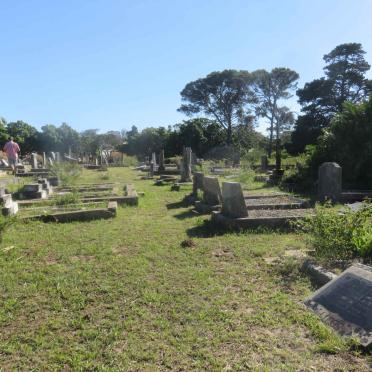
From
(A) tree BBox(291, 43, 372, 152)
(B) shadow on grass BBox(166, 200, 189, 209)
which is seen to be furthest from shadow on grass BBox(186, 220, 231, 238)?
(A) tree BBox(291, 43, 372, 152)

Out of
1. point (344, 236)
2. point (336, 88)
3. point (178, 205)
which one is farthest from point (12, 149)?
point (336, 88)

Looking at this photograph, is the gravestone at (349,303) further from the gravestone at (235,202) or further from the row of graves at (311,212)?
the gravestone at (235,202)

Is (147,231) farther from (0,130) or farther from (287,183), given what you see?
(0,130)

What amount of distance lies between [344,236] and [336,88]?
33.7 m

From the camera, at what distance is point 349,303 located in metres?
3.09

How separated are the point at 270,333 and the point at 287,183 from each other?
35.3ft

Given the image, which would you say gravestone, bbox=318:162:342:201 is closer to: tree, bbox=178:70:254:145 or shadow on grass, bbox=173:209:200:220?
shadow on grass, bbox=173:209:200:220

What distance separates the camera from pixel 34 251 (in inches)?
210

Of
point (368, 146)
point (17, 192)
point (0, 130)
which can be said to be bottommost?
point (17, 192)

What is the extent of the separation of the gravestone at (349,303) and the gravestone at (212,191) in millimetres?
5029

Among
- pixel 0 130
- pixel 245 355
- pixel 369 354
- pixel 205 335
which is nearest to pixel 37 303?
pixel 205 335

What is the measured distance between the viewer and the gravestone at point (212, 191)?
27.9 ft

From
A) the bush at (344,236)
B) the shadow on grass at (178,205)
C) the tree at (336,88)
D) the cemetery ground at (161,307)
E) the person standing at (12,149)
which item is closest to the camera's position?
the cemetery ground at (161,307)

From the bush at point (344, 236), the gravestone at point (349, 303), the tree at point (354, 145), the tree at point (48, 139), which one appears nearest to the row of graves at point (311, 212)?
the gravestone at point (349, 303)
